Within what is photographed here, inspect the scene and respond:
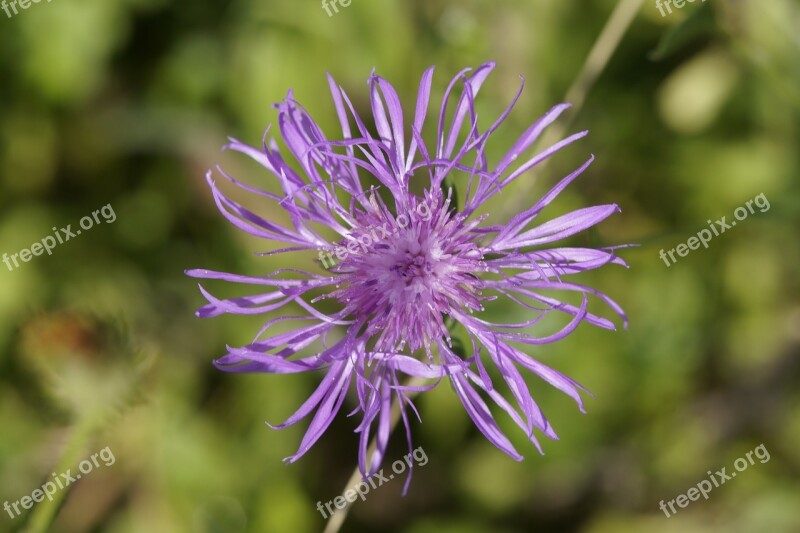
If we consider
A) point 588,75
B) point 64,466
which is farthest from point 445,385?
point 64,466

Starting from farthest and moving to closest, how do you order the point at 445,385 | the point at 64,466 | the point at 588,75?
the point at 445,385, the point at 588,75, the point at 64,466

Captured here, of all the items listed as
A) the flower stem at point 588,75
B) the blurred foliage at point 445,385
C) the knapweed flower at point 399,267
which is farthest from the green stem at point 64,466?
the flower stem at point 588,75

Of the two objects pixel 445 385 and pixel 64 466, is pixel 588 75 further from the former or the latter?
pixel 64 466

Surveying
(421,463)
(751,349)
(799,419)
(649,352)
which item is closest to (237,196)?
(421,463)

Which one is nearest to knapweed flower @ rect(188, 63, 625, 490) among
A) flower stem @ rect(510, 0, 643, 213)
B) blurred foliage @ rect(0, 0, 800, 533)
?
flower stem @ rect(510, 0, 643, 213)

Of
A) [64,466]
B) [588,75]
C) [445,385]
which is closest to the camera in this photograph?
[64,466]

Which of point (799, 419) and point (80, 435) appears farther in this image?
point (799, 419)

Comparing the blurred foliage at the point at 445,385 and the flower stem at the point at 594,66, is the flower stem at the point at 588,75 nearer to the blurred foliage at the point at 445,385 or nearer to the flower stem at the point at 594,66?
the flower stem at the point at 594,66

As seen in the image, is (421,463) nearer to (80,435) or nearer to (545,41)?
(80,435)

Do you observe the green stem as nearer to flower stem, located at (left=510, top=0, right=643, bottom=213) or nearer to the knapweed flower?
the knapweed flower
